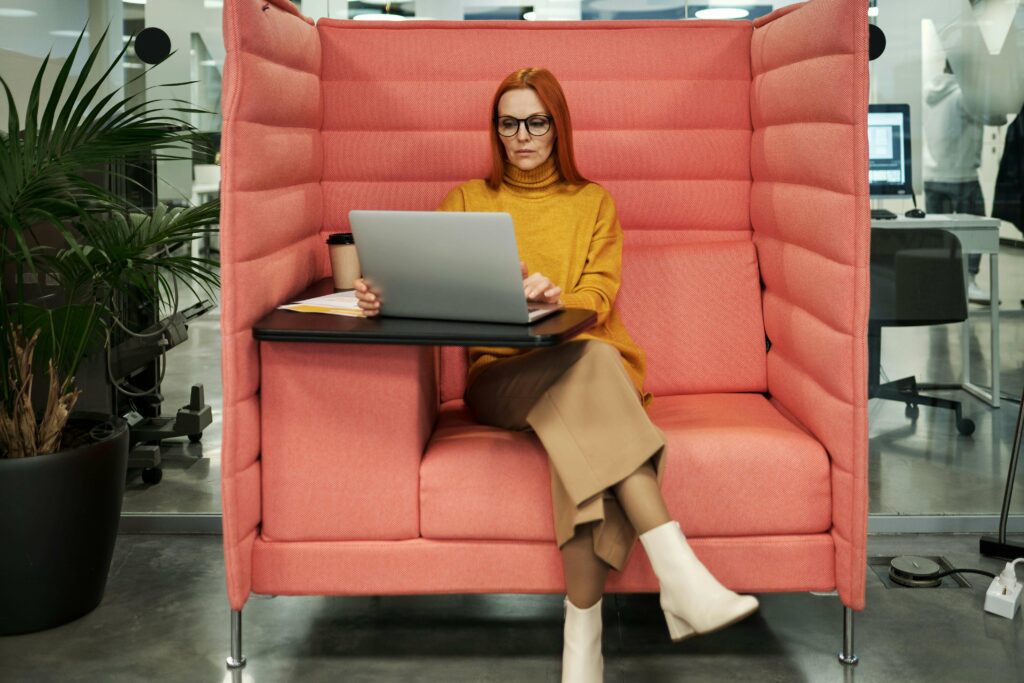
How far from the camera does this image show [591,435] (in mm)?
2148

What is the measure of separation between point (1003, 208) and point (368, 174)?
5.71 ft

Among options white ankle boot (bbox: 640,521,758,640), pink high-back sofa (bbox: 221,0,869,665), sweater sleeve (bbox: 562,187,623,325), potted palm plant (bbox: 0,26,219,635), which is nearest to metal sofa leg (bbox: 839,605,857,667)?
pink high-back sofa (bbox: 221,0,869,665)

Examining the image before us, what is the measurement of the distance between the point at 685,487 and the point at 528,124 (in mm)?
885

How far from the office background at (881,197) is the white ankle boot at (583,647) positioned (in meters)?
1.26

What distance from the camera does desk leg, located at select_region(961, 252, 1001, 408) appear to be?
323 cm

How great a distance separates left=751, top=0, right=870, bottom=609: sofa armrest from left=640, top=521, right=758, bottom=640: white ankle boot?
368 mm

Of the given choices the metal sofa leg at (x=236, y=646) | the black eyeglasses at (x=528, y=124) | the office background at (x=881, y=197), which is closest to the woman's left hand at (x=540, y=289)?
the black eyeglasses at (x=528, y=124)

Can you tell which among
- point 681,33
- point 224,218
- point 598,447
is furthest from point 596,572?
point 681,33

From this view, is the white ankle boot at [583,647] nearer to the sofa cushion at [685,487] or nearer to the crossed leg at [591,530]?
the crossed leg at [591,530]

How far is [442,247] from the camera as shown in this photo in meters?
1.99

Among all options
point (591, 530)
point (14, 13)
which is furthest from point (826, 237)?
point (14, 13)

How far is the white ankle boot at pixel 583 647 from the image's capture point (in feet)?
6.97

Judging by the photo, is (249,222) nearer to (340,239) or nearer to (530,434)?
(340,239)

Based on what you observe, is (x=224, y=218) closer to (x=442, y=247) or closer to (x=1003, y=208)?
(x=442, y=247)
